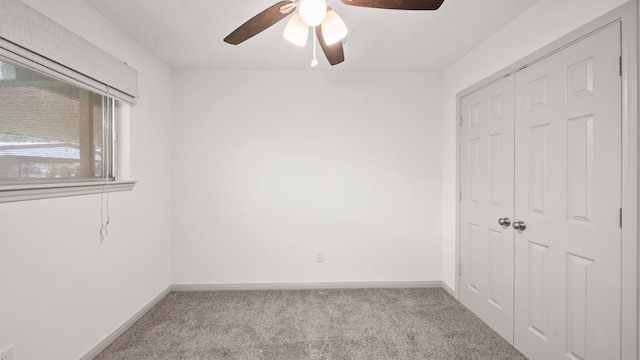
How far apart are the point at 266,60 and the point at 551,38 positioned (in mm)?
2264

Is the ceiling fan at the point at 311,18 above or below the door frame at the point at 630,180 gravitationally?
above

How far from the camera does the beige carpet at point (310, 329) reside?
1.95m

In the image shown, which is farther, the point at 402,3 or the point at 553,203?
the point at 553,203

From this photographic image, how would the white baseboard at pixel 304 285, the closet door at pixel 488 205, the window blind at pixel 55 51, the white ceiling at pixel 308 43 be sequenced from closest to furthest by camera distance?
the window blind at pixel 55 51, the white ceiling at pixel 308 43, the closet door at pixel 488 205, the white baseboard at pixel 304 285

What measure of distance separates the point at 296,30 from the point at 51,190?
1650 millimetres

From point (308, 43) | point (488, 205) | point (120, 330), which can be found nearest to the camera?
point (120, 330)

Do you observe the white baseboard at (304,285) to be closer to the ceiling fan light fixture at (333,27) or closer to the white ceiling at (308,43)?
the white ceiling at (308,43)

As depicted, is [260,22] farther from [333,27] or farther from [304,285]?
[304,285]

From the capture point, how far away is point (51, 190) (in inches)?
62.0

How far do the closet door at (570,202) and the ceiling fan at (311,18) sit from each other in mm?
1009

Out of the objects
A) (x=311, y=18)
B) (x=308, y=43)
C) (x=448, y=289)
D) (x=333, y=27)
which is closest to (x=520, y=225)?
(x=448, y=289)

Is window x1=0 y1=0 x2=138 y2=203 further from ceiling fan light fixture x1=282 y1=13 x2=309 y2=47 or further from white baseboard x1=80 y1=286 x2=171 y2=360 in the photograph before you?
ceiling fan light fixture x1=282 y1=13 x2=309 y2=47

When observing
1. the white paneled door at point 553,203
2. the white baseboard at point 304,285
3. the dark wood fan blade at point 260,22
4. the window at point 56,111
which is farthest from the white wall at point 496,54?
the window at point 56,111

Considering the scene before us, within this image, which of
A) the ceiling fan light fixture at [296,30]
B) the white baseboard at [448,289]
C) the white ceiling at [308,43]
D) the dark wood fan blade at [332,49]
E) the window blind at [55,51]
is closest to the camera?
the window blind at [55,51]
